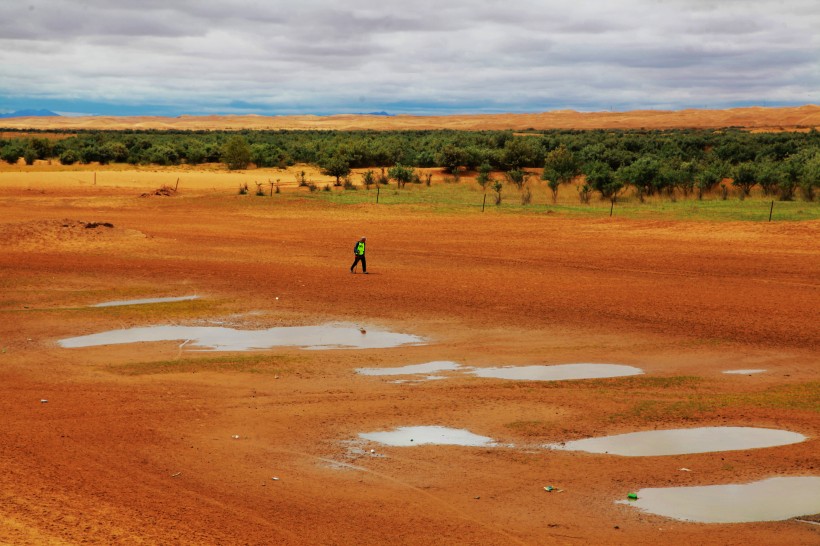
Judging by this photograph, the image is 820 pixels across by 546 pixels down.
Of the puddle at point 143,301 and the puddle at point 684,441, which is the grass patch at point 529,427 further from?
the puddle at point 143,301

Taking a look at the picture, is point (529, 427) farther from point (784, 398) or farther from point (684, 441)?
point (784, 398)

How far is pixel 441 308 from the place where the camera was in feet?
77.2

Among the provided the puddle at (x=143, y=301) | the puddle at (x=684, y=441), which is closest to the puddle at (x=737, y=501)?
the puddle at (x=684, y=441)

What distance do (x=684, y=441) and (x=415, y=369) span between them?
5605mm

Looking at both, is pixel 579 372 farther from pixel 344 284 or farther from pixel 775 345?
pixel 344 284

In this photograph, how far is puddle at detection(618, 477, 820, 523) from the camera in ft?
35.4

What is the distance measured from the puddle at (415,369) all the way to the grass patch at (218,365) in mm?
1429

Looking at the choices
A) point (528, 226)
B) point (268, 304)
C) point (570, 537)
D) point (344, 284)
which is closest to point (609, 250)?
point (528, 226)

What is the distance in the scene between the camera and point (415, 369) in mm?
17562

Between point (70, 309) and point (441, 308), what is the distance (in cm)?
Result: 906

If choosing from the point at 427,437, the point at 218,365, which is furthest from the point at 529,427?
the point at 218,365

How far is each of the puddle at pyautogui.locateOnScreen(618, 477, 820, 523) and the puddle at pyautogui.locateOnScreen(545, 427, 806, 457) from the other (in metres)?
1.35

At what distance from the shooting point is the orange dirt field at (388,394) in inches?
421

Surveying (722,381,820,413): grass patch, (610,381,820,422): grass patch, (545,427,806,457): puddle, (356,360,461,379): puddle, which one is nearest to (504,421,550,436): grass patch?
(545,427,806,457): puddle
